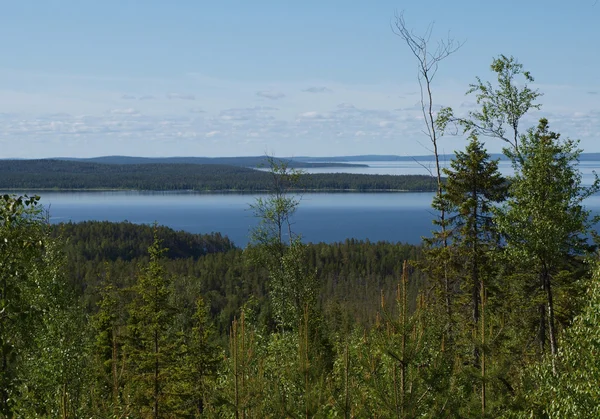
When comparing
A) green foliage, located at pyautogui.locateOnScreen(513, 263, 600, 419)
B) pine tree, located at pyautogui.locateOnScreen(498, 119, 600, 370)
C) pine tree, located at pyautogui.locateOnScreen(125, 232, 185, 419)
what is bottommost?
pine tree, located at pyautogui.locateOnScreen(125, 232, 185, 419)

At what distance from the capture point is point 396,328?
9773 millimetres

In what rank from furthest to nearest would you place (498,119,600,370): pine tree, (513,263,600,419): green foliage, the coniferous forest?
(498,119,600,370): pine tree < (513,263,600,419): green foliage < the coniferous forest

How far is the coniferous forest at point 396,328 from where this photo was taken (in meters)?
9.84

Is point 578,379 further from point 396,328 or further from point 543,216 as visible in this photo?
point 543,216

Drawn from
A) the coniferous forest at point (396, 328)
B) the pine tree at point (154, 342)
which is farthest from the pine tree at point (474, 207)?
the pine tree at point (154, 342)

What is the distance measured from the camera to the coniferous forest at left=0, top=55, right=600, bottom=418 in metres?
9.84

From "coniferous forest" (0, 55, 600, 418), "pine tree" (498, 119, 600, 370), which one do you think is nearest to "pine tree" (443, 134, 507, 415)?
"coniferous forest" (0, 55, 600, 418)

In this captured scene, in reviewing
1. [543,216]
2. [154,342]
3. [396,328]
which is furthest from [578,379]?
[154,342]

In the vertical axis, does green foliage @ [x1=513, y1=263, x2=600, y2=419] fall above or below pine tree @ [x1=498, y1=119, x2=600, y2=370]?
below

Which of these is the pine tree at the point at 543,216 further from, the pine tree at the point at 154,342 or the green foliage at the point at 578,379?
the pine tree at the point at 154,342

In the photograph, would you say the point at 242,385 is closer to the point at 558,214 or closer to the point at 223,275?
the point at 558,214

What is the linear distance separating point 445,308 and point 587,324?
18019 millimetres

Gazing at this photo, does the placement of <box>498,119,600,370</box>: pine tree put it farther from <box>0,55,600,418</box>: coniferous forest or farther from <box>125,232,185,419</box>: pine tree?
<box>125,232,185,419</box>: pine tree

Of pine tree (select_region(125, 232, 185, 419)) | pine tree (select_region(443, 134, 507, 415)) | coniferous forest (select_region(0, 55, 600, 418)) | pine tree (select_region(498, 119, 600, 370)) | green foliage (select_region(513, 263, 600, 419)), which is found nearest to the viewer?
coniferous forest (select_region(0, 55, 600, 418))
